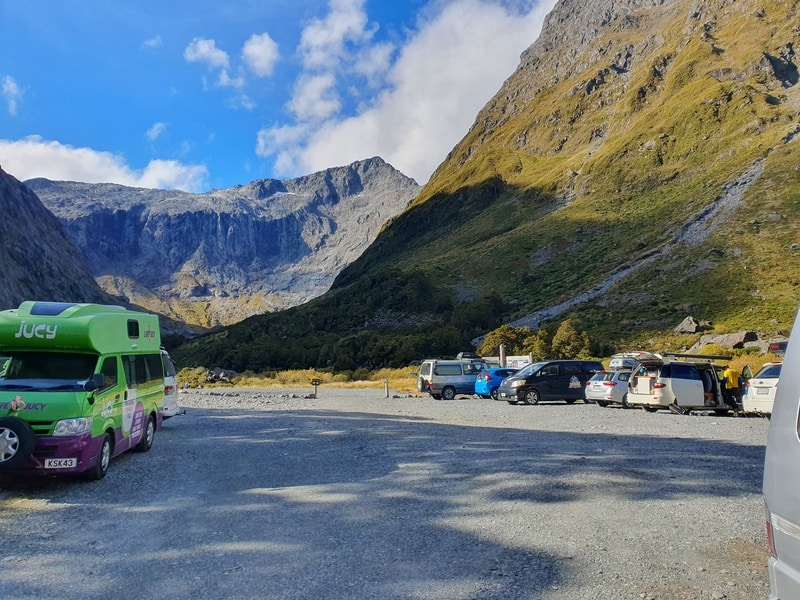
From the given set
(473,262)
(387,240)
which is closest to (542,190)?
(473,262)

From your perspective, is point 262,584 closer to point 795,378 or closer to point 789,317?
point 795,378

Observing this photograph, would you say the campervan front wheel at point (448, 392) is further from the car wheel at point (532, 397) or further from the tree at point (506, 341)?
the tree at point (506, 341)

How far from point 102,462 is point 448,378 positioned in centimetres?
2394

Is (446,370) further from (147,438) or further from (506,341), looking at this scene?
(506,341)

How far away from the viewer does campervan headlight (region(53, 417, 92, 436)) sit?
28.1ft

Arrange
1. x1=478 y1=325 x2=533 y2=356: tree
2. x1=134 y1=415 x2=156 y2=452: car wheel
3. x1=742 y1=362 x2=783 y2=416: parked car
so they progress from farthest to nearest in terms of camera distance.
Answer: x1=478 y1=325 x2=533 y2=356: tree < x1=742 y1=362 x2=783 y2=416: parked car < x1=134 y1=415 x2=156 y2=452: car wheel

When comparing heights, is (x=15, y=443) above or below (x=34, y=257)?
below

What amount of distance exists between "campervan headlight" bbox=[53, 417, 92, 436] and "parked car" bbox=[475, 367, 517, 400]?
77.4ft

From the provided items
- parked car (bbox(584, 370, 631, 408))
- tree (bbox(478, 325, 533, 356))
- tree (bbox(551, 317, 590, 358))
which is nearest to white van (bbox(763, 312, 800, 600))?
parked car (bbox(584, 370, 631, 408))

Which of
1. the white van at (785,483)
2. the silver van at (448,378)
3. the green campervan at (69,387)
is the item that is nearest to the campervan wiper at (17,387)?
the green campervan at (69,387)

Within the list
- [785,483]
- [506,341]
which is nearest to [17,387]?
[785,483]

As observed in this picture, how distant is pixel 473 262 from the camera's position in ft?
326

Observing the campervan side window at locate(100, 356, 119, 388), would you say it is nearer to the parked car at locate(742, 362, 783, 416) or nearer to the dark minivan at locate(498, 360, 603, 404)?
the parked car at locate(742, 362, 783, 416)

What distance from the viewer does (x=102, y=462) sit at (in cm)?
948
